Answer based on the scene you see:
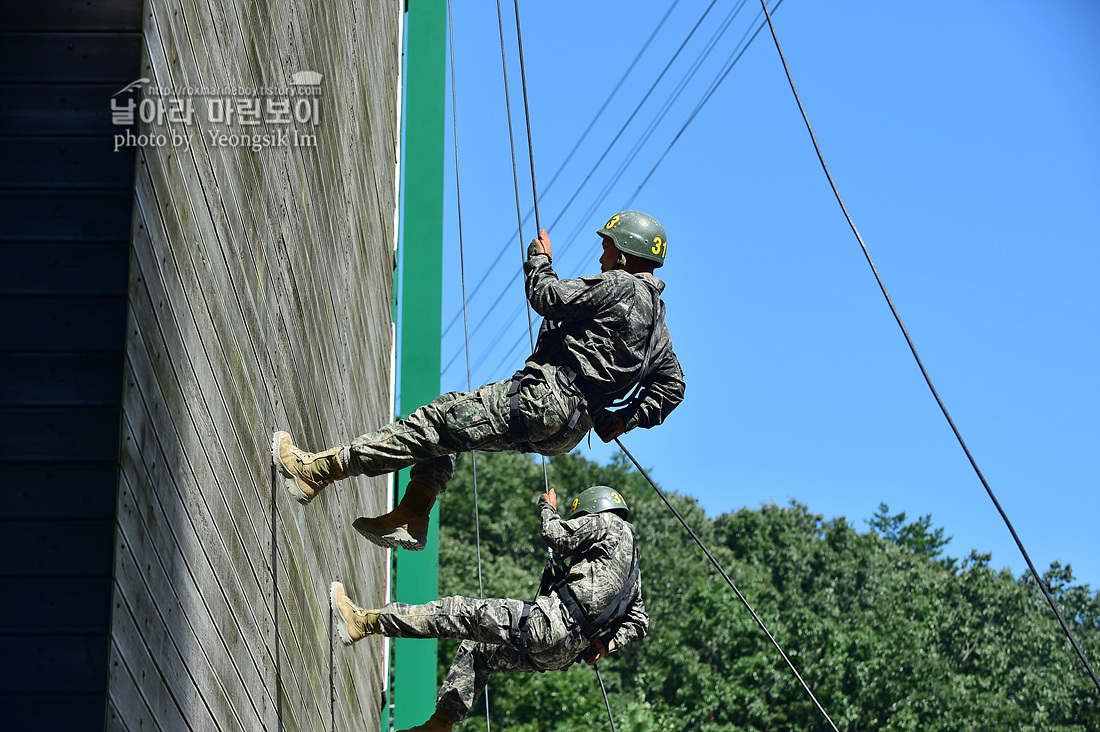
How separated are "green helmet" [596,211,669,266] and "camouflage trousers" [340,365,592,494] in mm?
876

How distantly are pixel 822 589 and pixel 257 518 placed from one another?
40922mm

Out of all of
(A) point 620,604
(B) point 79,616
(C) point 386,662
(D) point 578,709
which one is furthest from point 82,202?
(D) point 578,709

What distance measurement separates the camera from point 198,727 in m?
3.59

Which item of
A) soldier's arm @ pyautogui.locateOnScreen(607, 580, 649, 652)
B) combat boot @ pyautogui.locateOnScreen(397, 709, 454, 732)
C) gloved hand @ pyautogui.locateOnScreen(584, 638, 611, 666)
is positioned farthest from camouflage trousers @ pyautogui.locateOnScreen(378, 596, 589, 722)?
combat boot @ pyautogui.locateOnScreen(397, 709, 454, 732)

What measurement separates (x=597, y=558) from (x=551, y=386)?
1215mm

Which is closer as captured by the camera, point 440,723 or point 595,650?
point 595,650

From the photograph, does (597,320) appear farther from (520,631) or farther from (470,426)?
(520,631)

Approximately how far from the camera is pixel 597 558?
21.1 ft

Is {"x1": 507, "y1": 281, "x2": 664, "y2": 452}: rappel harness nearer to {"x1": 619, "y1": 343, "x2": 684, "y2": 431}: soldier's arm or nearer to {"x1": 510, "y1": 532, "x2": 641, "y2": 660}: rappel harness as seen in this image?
{"x1": 619, "y1": 343, "x2": 684, "y2": 431}: soldier's arm

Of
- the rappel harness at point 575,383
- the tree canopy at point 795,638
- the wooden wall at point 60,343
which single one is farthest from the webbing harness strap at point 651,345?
the tree canopy at point 795,638

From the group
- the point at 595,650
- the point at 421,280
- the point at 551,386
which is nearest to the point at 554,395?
the point at 551,386

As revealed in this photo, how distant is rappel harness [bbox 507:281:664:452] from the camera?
18.7ft

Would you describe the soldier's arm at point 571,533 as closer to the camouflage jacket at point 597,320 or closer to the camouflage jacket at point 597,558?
the camouflage jacket at point 597,558

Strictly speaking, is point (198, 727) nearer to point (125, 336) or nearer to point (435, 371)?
point (125, 336)
